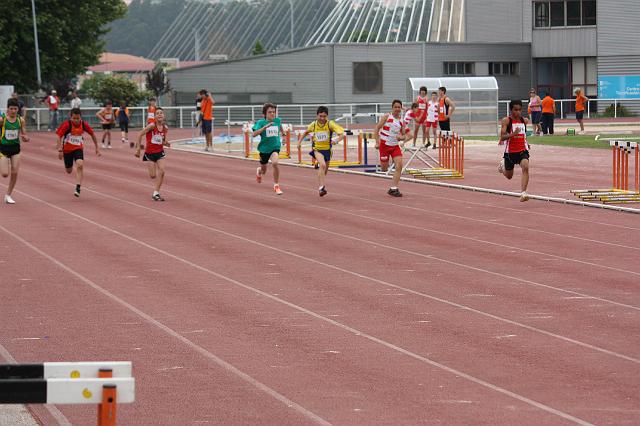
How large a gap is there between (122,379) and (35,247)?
1148 cm

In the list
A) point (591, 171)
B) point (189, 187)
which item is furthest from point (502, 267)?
point (591, 171)

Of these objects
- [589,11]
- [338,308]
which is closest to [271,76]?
[589,11]

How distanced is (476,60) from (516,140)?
48899 mm

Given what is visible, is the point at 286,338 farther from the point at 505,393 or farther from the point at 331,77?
the point at 331,77

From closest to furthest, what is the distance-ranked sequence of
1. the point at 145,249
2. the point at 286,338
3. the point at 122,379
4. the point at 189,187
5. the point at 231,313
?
1. the point at 122,379
2. the point at 286,338
3. the point at 231,313
4. the point at 145,249
5. the point at 189,187

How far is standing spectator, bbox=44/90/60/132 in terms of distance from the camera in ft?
168

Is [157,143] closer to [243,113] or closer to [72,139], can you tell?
[72,139]

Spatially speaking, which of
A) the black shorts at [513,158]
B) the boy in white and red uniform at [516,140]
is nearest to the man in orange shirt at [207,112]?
the black shorts at [513,158]

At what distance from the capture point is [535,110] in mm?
44531

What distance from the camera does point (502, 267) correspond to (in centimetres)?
1433

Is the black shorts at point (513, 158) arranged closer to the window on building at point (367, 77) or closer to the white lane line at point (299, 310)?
the white lane line at point (299, 310)

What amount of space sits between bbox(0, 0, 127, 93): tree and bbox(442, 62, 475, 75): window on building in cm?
1726

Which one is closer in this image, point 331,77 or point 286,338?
point 286,338

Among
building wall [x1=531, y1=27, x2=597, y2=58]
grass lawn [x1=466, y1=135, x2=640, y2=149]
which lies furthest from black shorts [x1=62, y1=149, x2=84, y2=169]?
building wall [x1=531, y1=27, x2=597, y2=58]
